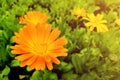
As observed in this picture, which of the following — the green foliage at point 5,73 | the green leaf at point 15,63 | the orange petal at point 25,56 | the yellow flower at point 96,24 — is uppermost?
the yellow flower at point 96,24

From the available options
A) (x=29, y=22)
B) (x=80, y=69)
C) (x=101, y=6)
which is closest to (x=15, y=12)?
(x=29, y=22)

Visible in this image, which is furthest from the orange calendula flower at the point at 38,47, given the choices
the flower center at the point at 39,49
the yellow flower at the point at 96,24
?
the yellow flower at the point at 96,24

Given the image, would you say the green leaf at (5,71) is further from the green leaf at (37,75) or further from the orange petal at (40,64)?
the orange petal at (40,64)

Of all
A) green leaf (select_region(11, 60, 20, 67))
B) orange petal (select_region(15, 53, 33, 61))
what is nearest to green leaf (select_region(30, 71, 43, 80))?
green leaf (select_region(11, 60, 20, 67))

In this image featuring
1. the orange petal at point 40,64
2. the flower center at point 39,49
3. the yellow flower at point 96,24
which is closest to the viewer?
the orange petal at point 40,64

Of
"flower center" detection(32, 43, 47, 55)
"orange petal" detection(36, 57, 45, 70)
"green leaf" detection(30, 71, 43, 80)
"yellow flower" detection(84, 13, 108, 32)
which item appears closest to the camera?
"orange petal" detection(36, 57, 45, 70)

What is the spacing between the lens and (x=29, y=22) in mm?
1443

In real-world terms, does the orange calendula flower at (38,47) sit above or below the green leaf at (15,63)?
above

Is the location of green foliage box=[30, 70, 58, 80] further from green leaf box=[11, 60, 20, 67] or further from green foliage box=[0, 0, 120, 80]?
green leaf box=[11, 60, 20, 67]

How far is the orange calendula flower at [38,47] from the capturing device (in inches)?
45.6

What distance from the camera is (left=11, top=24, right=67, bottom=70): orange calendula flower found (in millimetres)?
1159

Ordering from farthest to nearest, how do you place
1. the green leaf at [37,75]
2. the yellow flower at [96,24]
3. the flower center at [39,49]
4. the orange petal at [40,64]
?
the yellow flower at [96,24] → the green leaf at [37,75] → the flower center at [39,49] → the orange petal at [40,64]

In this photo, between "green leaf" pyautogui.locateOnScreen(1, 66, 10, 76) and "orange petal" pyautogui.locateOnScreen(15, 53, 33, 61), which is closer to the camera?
"orange petal" pyautogui.locateOnScreen(15, 53, 33, 61)

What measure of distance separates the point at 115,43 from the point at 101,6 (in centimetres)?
58
